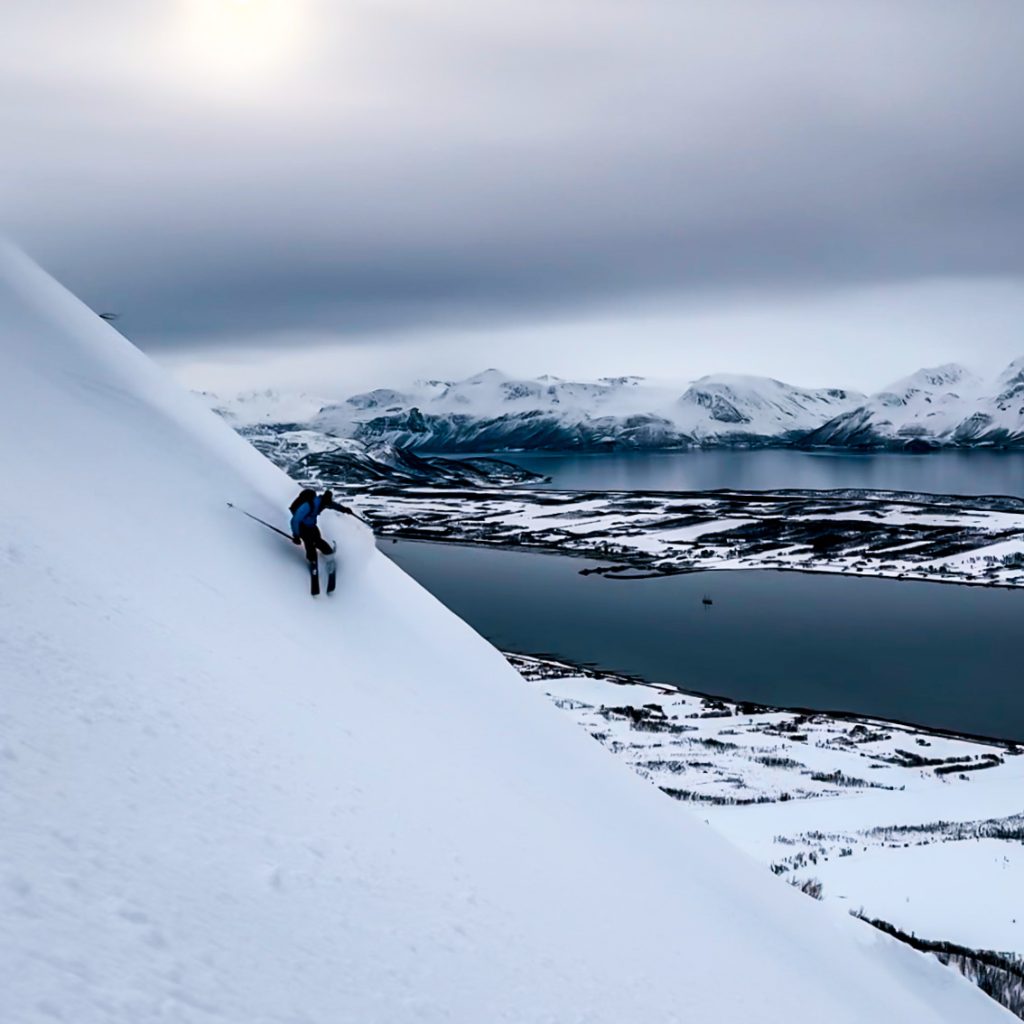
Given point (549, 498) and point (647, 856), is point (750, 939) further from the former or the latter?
point (549, 498)

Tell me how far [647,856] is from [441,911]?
4374 mm

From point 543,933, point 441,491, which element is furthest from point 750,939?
point 441,491

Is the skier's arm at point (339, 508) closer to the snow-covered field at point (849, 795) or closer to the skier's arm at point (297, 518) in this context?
the skier's arm at point (297, 518)

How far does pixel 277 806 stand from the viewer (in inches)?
212

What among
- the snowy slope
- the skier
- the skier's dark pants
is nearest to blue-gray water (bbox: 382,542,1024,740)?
the snowy slope

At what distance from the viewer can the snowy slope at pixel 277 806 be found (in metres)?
3.89

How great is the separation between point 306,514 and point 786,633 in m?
48.5

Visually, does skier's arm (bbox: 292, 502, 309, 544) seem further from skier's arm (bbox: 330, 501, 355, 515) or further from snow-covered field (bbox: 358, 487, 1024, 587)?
snow-covered field (bbox: 358, 487, 1024, 587)

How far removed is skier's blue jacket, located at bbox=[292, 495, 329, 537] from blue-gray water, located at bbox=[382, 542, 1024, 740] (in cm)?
3397

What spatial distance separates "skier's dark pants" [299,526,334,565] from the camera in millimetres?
10516

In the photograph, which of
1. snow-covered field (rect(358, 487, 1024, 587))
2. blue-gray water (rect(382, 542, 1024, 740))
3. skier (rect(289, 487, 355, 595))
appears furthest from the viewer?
snow-covered field (rect(358, 487, 1024, 587))

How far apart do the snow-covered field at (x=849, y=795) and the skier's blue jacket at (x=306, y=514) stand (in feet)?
31.5

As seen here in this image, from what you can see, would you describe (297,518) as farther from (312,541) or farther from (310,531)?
(312,541)

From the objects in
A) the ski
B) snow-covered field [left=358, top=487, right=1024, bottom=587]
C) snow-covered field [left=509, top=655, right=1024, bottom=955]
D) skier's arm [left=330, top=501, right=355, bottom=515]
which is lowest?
snow-covered field [left=509, top=655, right=1024, bottom=955]
